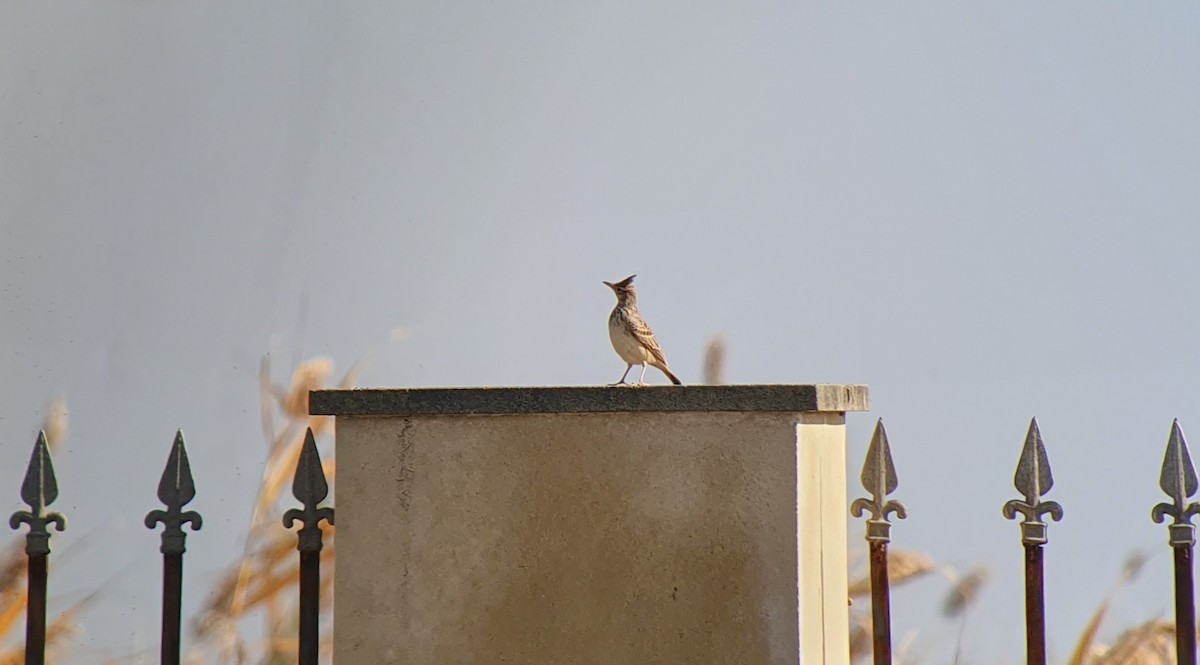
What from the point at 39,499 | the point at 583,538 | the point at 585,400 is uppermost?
the point at 585,400

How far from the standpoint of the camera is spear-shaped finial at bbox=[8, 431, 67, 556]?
3402mm

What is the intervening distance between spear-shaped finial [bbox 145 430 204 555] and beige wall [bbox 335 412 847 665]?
554mm

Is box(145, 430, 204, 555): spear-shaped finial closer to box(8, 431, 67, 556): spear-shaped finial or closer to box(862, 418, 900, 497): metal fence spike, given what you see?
box(8, 431, 67, 556): spear-shaped finial

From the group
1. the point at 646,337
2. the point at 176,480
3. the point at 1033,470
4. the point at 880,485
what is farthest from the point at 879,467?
the point at 176,480

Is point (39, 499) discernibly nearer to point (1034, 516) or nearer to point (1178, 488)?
point (1034, 516)

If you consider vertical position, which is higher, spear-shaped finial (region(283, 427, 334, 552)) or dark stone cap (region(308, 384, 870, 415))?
dark stone cap (region(308, 384, 870, 415))

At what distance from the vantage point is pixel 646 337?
3807 mm

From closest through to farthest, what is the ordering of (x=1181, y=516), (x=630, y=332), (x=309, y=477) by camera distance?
(x=309, y=477) → (x=1181, y=516) → (x=630, y=332)

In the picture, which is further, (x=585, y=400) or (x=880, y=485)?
(x=880, y=485)

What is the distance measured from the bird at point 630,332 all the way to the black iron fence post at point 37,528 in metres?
1.61

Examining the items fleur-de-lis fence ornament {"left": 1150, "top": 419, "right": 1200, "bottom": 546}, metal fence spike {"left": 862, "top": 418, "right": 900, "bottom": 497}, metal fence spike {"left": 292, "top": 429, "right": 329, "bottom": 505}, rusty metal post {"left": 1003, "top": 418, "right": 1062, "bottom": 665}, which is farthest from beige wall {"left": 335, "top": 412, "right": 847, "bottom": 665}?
fleur-de-lis fence ornament {"left": 1150, "top": 419, "right": 1200, "bottom": 546}

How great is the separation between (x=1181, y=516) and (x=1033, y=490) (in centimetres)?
40

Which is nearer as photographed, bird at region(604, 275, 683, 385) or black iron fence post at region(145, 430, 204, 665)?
black iron fence post at region(145, 430, 204, 665)

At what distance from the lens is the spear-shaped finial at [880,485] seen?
11.6ft
